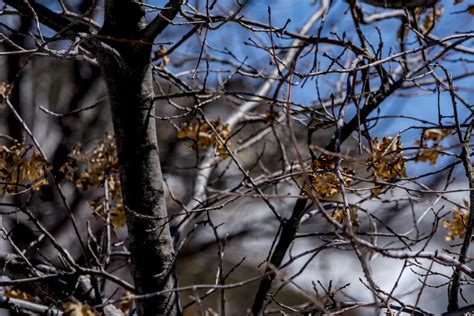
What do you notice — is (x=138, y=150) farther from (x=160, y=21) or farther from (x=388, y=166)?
(x=388, y=166)

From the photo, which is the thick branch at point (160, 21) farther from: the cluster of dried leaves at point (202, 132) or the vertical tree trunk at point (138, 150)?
the cluster of dried leaves at point (202, 132)

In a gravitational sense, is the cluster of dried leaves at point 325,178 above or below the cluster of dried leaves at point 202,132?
below

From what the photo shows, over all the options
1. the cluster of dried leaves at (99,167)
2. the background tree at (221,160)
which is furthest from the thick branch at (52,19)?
the cluster of dried leaves at (99,167)

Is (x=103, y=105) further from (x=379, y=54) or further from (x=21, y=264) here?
(x=379, y=54)

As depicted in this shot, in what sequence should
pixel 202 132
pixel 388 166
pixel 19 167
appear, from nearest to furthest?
1. pixel 388 166
2. pixel 19 167
3. pixel 202 132

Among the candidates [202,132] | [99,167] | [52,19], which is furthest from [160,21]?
[99,167]

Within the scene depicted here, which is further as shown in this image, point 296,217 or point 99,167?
point 99,167

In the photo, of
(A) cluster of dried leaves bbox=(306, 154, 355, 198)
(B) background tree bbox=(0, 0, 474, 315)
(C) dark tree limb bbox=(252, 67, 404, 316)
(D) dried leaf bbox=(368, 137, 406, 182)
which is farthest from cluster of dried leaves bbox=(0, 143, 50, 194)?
(D) dried leaf bbox=(368, 137, 406, 182)

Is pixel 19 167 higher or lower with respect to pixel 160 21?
lower

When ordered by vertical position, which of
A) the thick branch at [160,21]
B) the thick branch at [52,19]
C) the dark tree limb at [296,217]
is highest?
the thick branch at [52,19]

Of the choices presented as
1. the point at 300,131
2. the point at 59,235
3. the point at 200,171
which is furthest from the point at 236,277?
the point at 200,171

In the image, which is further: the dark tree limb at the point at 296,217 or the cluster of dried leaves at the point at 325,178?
the dark tree limb at the point at 296,217

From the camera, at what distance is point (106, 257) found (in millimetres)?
3365

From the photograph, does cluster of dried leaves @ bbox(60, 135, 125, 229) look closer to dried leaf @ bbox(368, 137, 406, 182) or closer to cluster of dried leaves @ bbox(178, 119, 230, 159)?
cluster of dried leaves @ bbox(178, 119, 230, 159)
